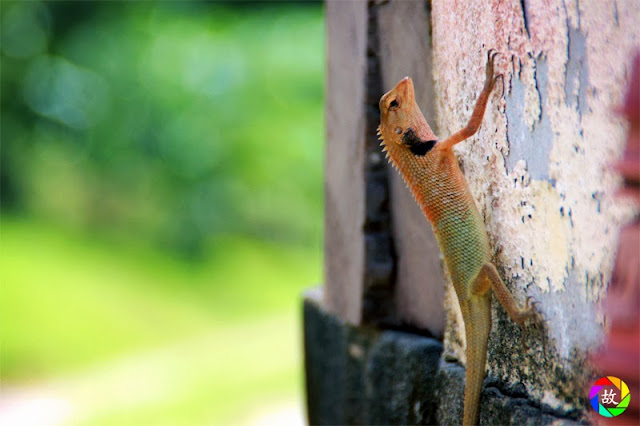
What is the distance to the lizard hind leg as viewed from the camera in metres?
1.88

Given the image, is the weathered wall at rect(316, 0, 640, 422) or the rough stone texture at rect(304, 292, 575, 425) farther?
the rough stone texture at rect(304, 292, 575, 425)

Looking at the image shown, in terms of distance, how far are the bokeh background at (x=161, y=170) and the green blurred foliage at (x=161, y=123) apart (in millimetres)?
17

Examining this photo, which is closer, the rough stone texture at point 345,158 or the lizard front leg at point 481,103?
the lizard front leg at point 481,103

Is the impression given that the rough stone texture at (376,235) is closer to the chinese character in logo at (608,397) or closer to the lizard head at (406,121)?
the lizard head at (406,121)

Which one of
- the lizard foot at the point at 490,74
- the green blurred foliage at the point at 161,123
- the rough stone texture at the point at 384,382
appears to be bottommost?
the rough stone texture at the point at 384,382

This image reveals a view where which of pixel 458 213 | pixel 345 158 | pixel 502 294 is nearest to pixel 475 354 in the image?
pixel 502 294

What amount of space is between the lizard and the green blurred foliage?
6.76 m

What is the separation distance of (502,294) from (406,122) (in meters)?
0.54

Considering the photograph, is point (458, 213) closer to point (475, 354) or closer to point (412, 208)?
point (475, 354)

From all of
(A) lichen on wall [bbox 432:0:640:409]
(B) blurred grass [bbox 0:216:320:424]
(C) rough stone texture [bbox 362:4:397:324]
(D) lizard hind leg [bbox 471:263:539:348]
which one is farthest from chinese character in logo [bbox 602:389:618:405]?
(B) blurred grass [bbox 0:216:320:424]

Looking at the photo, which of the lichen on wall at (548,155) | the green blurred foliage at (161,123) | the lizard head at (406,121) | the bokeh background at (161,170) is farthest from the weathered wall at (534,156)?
the green blurred foliage at (161,123)

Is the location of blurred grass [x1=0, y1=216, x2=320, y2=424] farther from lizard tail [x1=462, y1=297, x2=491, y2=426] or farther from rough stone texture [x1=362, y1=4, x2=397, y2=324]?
lizard tail [x1=462, y1=297, x2=491, y2=426]

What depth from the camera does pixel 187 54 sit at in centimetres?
901

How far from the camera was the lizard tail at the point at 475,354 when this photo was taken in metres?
1.96
